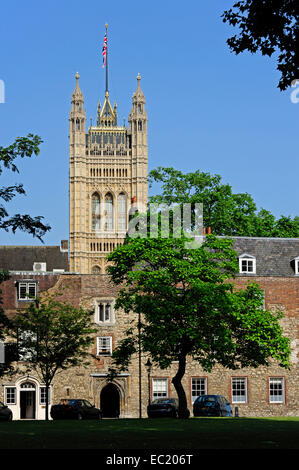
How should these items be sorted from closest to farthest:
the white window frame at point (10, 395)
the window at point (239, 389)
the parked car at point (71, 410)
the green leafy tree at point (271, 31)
A: the green leafy tree at point (271, 31), the parked car at point (71, 410), the window at point (239, 389), the white window frame at point (10, 395)

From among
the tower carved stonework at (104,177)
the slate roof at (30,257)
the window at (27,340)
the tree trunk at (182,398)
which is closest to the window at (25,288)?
the window at (27,340)

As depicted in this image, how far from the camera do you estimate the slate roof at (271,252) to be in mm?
56250

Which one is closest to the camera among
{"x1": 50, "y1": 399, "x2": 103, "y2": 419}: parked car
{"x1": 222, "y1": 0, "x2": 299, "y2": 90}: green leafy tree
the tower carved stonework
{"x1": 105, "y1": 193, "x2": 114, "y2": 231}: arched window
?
{"x1": 222, "y1": 0, "x2": 299, "y2": 90}: green leafy tree

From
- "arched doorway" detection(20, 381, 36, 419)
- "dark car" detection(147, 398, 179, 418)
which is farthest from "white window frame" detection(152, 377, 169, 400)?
"dark car" detection(147, 398, 179, 418)

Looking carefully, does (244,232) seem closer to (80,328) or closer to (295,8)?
(80,328)

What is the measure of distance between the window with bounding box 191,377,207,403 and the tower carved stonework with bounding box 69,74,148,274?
3653 inches

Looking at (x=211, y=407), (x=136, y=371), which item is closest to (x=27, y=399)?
(x=136, y=371)

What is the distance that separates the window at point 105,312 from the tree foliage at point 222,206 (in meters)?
19.2

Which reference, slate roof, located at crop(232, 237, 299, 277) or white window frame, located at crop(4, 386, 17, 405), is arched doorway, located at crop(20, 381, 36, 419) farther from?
slate roof, located at crop(232, 237, 299, 277)

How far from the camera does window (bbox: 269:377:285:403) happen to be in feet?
176

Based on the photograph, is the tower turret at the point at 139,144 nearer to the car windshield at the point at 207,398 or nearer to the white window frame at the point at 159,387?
the white window frame at the point at 159,387

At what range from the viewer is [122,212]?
151375 mm

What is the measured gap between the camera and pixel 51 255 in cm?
10025
